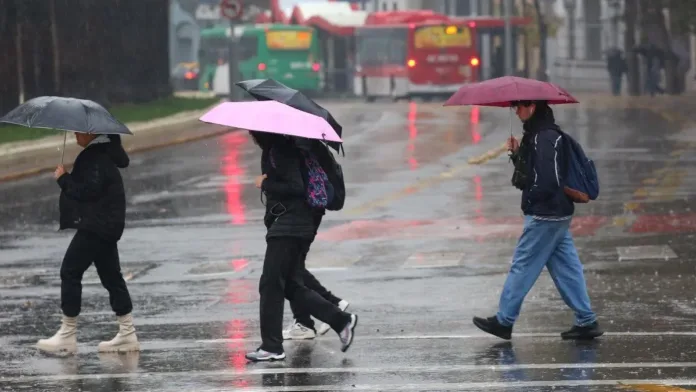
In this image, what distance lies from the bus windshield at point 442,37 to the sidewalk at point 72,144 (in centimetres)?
1754

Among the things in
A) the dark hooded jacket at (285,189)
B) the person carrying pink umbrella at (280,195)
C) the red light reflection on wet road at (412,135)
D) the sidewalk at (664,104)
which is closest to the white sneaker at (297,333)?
the person carrying pink umbrella at (280,195)

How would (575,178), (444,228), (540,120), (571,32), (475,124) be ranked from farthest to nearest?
(571,32)
(475,124)
(444,228)
(540,120)
(575,178)

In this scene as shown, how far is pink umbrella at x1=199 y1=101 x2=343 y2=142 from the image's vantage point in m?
9.44

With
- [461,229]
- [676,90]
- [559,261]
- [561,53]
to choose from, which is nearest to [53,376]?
[559,261]

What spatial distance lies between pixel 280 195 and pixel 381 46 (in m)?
50.2

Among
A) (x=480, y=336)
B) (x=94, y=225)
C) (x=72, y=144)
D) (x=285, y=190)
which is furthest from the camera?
(x=72, y=144)

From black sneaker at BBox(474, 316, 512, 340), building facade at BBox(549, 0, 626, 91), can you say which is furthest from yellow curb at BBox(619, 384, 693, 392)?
building facade at BBox(549, 0, 626, 91)

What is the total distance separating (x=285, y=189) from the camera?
9.63m

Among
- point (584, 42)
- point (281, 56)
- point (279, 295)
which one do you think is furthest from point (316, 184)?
point (584, 42)

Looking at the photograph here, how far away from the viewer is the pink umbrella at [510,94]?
33.3ft

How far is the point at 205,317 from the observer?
11.8 meters

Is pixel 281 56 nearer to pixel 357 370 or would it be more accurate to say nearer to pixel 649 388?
pixel 357 370

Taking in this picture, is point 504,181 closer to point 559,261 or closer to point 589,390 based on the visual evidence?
point 559,261

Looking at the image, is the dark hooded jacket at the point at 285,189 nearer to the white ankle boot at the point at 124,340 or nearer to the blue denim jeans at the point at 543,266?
the white ankle boot at the point at 124,340
